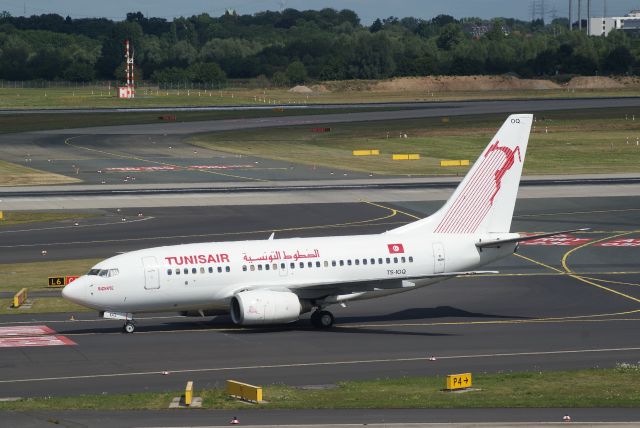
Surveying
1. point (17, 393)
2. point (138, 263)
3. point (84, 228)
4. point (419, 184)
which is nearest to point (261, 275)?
point (138, 263)

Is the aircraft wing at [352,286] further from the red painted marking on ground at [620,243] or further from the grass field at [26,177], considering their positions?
the grass field at [26,177]

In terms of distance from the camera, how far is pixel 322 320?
173 ft

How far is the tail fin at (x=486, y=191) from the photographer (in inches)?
2163

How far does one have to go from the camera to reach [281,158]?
438ft

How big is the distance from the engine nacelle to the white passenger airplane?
0.04 metres

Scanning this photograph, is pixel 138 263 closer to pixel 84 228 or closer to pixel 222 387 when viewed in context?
pixel 222 387

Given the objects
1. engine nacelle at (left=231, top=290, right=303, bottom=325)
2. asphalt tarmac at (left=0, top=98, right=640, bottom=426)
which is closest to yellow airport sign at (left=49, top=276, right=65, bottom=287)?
asphalt tarmac at (left=0, top=98, right=640, bottom=426)

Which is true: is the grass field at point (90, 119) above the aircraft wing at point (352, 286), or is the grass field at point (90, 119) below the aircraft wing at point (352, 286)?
above

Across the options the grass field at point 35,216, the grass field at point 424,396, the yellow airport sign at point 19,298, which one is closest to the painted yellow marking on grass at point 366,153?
the grass field at point 35,216

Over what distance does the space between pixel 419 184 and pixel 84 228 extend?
117 ft

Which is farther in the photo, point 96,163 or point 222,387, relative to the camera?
point 96,163

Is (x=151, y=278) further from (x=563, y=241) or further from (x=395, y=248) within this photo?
(x=563, y=241)

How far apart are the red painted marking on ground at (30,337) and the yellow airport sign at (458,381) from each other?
Answer: 18122 millimetres

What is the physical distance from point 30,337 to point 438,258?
18842 mm
